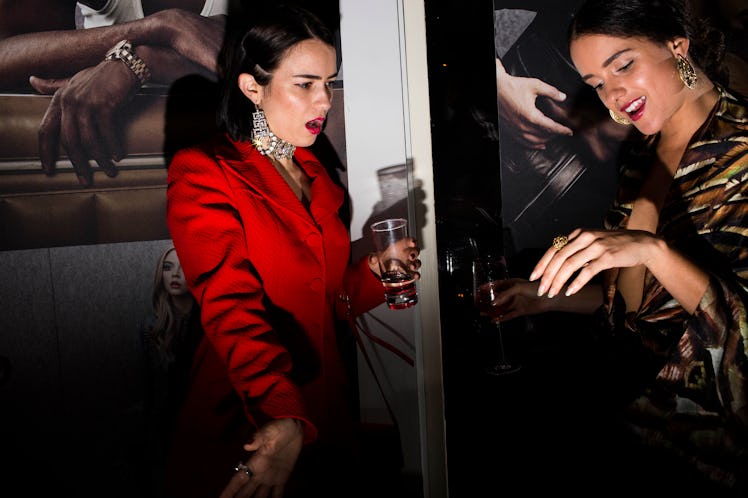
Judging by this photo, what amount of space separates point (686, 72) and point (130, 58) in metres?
1.56

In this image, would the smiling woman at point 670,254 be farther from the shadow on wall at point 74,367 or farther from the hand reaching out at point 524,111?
the shadow on wall at point 74,367

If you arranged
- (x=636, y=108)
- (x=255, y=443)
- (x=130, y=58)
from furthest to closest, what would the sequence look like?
(x=636, y=108), (x=130, y=58), (x=255, y=443)

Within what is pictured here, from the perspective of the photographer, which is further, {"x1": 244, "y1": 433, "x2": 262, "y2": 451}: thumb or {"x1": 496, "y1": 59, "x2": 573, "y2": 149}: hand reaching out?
{"x1": 496, "y1": 59, "x2": 573, "y2": 149}: hand reaching out

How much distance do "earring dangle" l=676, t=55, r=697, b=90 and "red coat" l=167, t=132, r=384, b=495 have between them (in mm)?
1055

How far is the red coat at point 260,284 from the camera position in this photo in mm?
1354

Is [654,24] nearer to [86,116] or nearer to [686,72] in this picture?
[686,72]

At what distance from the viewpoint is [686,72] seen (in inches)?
63.0

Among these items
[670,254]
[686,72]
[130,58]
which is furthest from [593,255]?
[130,58]

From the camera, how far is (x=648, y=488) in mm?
1620

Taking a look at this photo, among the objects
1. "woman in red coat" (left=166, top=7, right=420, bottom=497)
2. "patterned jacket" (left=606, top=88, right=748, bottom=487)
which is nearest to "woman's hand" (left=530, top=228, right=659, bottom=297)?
"patterned jacket" (left=606, top=88, right=748, bottom=487)

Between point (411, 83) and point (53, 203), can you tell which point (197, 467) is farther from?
point (411, 83)

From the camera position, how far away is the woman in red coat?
1348 mm

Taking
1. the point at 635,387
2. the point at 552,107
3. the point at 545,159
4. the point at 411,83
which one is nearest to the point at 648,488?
the point at 635,387

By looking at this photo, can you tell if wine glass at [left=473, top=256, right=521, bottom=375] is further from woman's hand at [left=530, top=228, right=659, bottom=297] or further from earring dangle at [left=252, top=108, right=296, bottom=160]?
earring dangle at [left=252, top=108, right=296, bottom=160]
